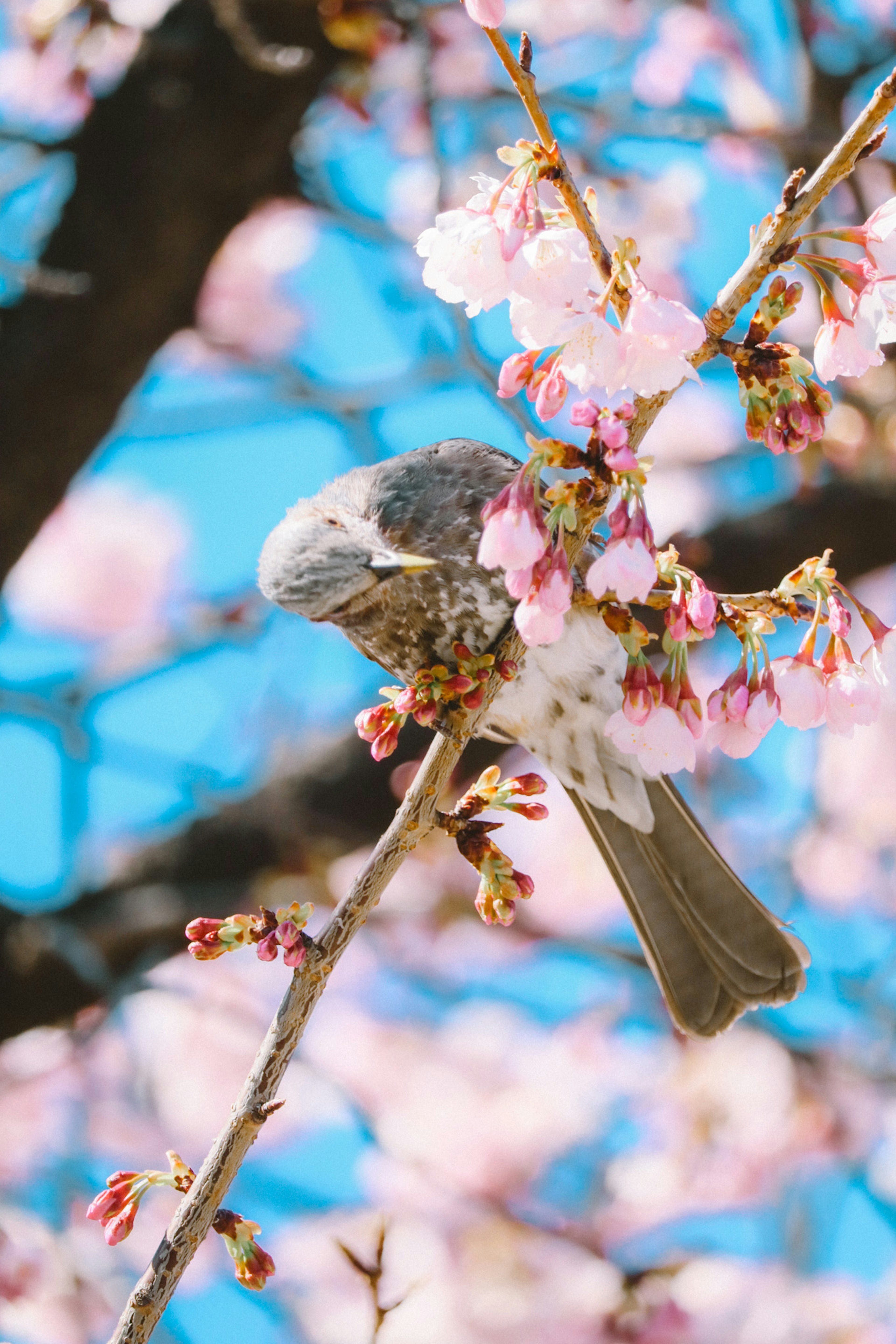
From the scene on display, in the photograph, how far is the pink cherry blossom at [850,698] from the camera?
140 centimetres

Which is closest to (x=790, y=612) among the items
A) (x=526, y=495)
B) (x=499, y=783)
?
(x=526, y=495)

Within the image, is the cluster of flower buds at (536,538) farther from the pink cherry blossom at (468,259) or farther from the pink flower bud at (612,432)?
the pink cherry blossom at (468,259)

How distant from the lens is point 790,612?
139 cm

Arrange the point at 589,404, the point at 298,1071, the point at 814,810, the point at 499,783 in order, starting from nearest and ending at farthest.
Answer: the point at 589,404
the point at 499,783
the point at 298,1071
the point at 814,810

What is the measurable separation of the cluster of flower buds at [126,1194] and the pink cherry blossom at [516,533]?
0.81 meters

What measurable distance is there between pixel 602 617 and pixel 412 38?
2704mm

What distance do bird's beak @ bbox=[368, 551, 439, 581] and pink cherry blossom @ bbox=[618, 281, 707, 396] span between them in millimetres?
663

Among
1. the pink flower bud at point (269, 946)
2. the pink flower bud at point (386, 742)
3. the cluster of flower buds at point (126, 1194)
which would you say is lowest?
the cluster of flower buds at point (126, 1194)

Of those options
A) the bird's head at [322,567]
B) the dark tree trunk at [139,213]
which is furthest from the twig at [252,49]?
the bird's head at [322,567]

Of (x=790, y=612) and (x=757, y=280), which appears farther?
(x=790, y=612)

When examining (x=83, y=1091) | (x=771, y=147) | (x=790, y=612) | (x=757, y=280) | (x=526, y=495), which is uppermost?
(x=757, y=280)

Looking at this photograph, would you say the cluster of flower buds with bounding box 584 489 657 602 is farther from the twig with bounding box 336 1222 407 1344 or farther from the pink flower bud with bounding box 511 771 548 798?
the twig with bounding box 336 1222 407 1344

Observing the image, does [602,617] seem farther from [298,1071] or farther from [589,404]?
[298,1071]

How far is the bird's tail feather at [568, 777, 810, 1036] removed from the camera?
7.56 ft
